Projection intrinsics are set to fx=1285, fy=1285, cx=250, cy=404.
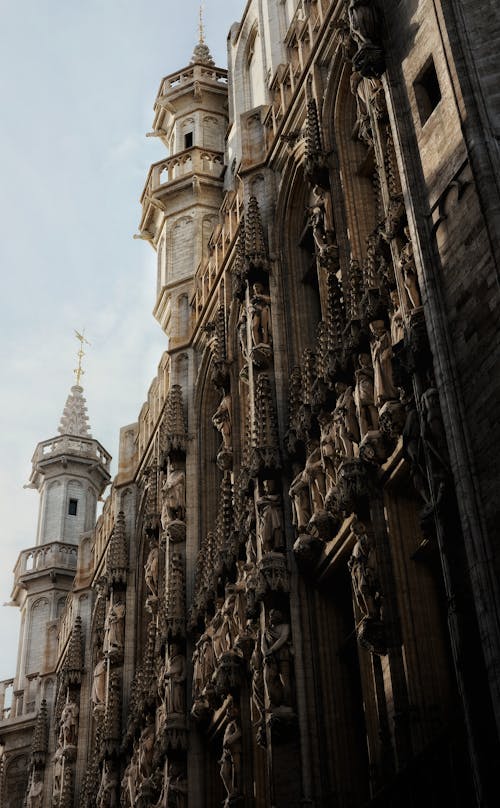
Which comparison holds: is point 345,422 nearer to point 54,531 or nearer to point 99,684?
point 99,684

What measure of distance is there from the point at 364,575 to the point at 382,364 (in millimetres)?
3007

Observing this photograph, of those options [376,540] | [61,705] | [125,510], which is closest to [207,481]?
[125,510]

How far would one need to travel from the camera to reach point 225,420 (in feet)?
90.5

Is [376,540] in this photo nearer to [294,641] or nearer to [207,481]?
[294,641]

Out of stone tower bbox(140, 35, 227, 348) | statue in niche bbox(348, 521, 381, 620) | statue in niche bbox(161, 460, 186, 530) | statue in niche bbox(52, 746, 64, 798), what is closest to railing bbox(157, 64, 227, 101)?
stone tower bbox(140, 35, 227, 348)

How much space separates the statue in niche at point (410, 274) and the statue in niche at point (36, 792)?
105ft

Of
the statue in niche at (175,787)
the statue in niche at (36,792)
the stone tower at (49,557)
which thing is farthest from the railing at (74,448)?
the statue in niche at (175,787)

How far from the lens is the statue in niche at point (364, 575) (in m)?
17.4

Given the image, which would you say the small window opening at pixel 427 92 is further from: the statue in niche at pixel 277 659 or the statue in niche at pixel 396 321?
the statue in niche at pixel 277 659

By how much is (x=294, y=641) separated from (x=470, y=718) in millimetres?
7778

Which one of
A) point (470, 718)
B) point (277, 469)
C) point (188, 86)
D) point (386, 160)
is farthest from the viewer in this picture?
point (188, 86)

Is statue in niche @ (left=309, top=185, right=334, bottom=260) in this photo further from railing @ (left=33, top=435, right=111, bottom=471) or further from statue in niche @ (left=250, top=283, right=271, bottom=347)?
railing @ (left=33, top=435, right=111, bottom=471)

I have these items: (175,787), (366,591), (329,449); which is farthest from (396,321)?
(175,787)

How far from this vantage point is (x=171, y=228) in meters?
39.0
